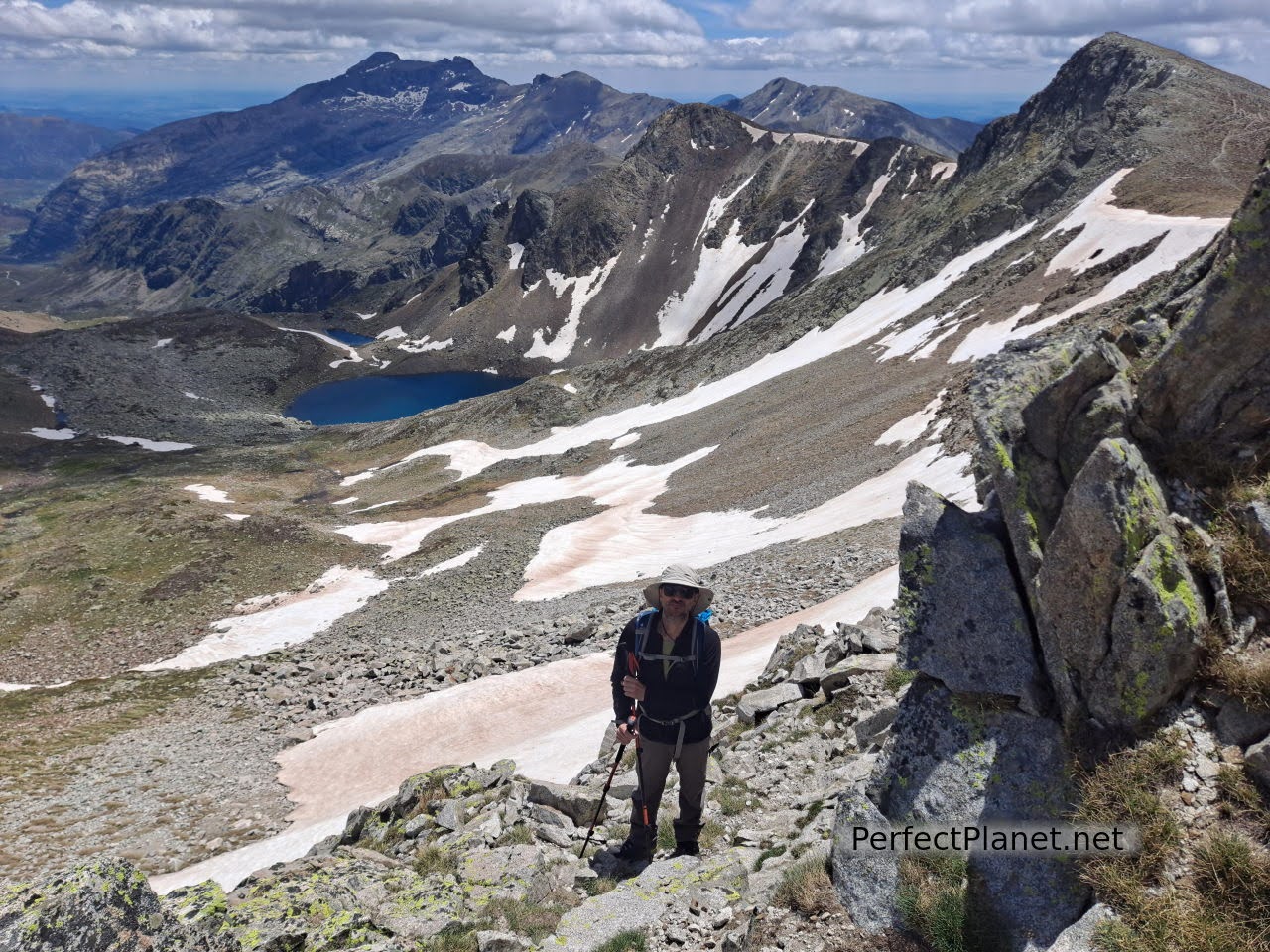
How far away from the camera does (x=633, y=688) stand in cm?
1004

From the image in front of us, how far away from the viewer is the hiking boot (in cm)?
1100

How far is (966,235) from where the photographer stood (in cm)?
8775

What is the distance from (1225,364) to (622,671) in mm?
8240

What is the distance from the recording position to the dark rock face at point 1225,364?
7.84 m

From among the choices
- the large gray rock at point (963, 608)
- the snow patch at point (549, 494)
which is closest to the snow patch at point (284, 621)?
the snow patch at point (549, 494)

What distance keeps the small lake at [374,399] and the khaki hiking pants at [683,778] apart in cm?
16922

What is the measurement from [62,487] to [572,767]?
9320 cm

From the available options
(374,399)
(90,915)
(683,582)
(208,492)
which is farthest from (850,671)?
(374,399)

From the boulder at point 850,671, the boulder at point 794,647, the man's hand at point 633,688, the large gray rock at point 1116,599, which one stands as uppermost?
the large gray rock at point 1116,599

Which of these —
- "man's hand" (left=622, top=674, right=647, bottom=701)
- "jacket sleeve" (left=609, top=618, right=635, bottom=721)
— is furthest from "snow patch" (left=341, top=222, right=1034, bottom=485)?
"man's hand" (left=622, top=674, right=647, bottom=701)

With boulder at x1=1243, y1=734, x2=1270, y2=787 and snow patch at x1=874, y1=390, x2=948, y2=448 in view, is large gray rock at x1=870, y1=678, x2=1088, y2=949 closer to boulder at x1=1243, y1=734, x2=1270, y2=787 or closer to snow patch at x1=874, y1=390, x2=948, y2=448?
boulder at x1=1243, y1=734, x2=1270, y2=787

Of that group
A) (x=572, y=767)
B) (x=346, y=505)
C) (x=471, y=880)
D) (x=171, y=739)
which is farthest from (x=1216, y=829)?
(x=346, y=505)

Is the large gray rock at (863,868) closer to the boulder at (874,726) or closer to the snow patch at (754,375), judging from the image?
the boulder at (874,726)

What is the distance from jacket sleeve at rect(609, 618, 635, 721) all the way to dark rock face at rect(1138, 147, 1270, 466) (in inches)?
269
